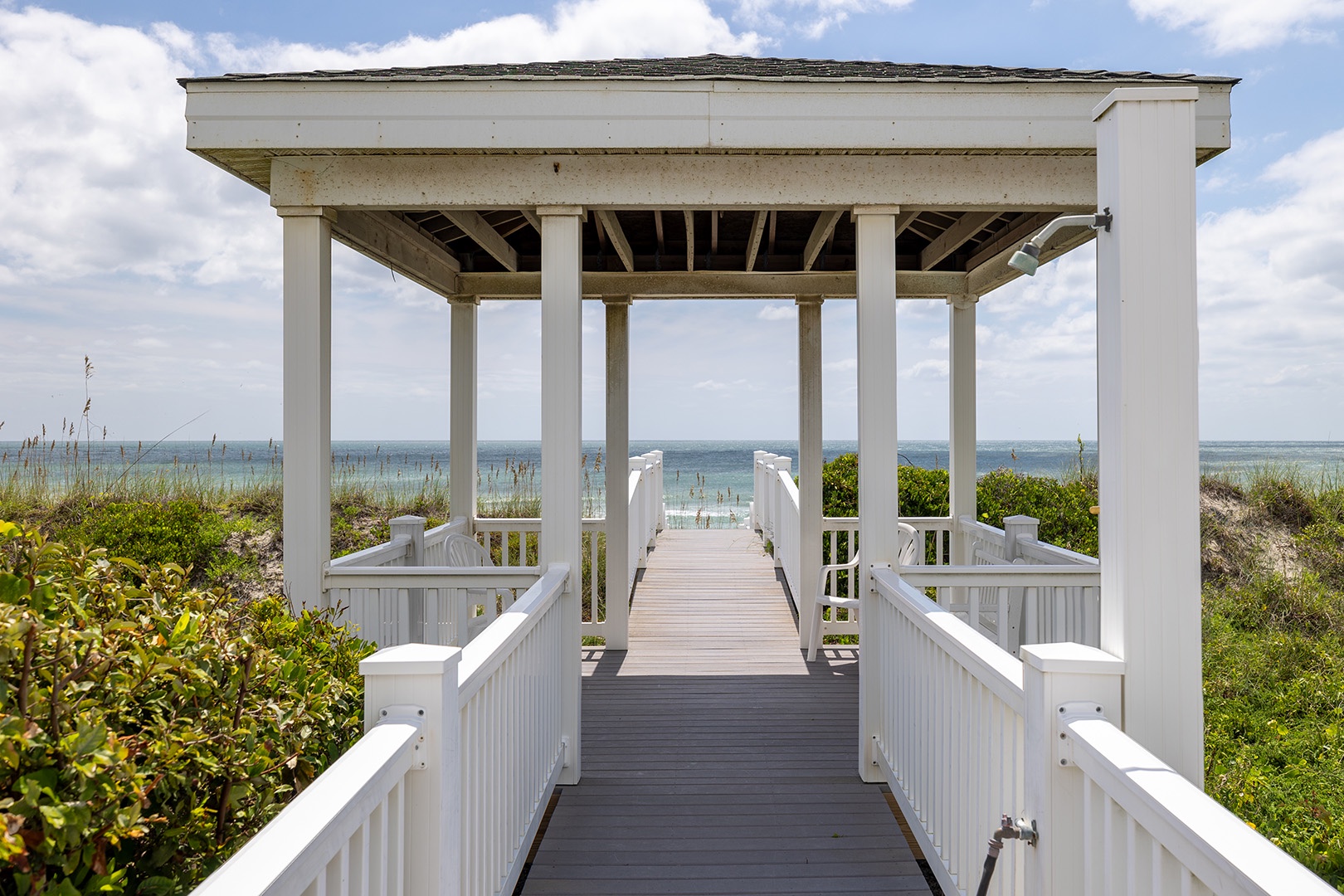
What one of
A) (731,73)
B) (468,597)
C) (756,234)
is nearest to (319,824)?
(468,597)

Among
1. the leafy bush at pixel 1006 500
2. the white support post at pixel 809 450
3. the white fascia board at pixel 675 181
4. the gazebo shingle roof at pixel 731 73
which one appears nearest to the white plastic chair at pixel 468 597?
the white fascia board at pixel 675 181

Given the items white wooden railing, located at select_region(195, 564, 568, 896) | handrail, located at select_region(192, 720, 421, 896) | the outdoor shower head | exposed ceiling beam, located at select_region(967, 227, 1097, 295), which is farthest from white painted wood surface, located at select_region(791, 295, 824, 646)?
handrail, located at select_region(192, 720, 421, 896)

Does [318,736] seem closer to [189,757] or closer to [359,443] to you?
[189,757]

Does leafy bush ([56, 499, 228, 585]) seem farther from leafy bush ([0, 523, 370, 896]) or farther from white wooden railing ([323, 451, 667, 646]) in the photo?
leafy bush ([0, 523, 370, 896])

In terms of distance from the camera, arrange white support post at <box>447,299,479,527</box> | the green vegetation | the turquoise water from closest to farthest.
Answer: the green vegetation < white support post at <box>447,299,479,527</box> < the turquoise water

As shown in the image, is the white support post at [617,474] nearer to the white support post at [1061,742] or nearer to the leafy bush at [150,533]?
the white support post at [1061,742]

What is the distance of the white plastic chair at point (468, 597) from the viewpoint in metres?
3.57

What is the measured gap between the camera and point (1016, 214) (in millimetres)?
4348

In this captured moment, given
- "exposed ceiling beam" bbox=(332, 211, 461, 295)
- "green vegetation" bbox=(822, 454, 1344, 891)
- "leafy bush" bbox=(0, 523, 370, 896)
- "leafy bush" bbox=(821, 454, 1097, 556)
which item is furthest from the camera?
"leafy bush" bbox=(821, 454, 1097, 556)

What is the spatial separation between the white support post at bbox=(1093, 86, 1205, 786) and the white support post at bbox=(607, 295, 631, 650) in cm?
399

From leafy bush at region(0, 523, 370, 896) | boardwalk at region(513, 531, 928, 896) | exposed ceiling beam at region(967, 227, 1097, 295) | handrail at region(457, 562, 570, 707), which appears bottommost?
boardwalk at region(513, 531, 928, 896)

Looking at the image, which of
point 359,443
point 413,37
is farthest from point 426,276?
point 359,443

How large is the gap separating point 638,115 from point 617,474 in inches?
109

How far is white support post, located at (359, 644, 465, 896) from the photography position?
145 centimetres
